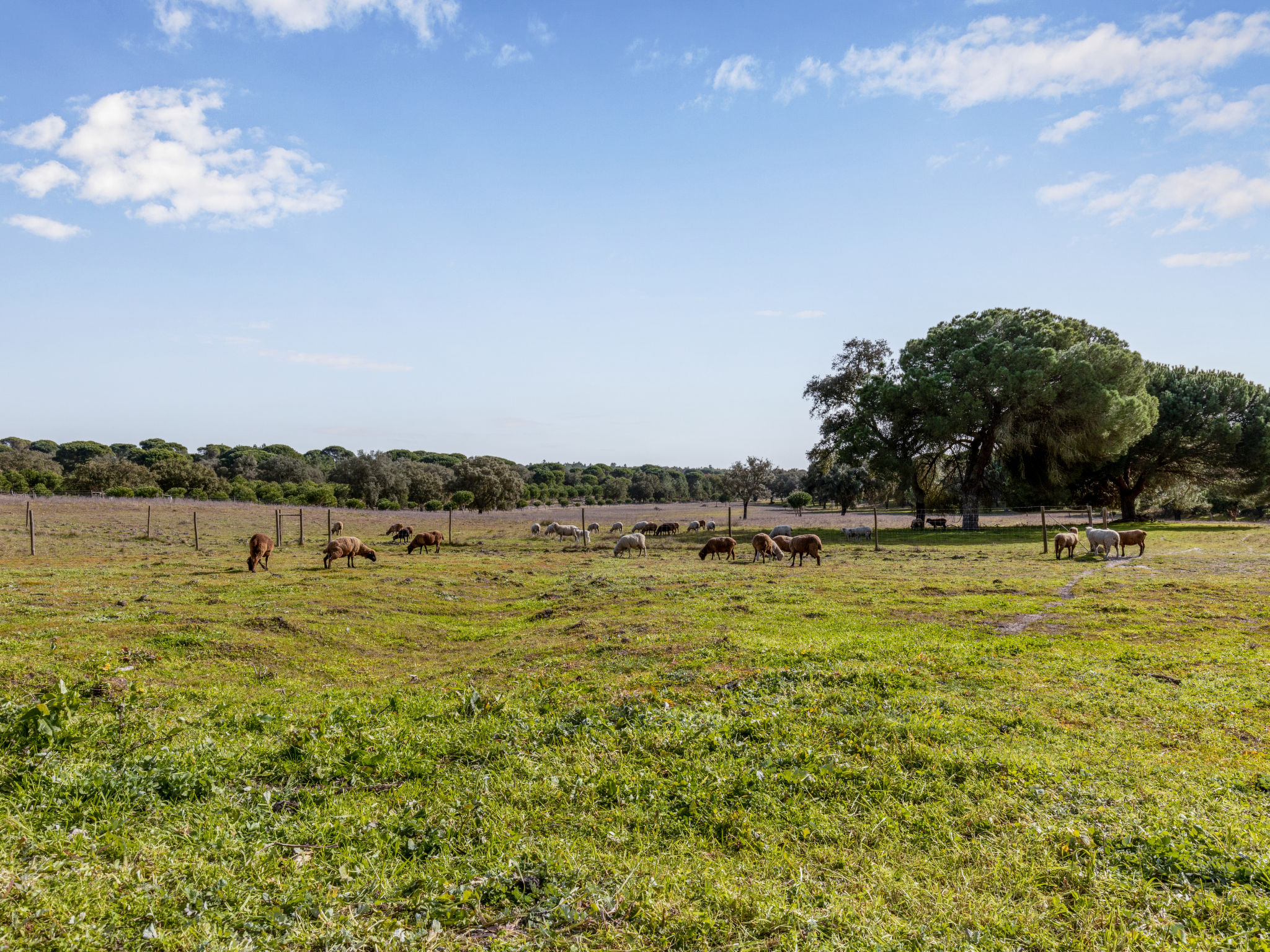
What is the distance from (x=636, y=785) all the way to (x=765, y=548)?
23.6 m

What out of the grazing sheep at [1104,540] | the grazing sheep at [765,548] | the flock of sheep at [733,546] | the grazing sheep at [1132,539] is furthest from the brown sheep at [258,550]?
the grazing sheep at [1132,539]

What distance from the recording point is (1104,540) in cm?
2812

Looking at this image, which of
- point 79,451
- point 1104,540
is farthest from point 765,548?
point 79,451

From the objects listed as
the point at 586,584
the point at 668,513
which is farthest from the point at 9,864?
the point at 668,513

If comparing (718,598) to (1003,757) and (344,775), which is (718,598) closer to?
(1003,757)

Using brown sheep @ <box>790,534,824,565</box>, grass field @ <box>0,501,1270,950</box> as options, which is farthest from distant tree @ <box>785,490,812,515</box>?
grass field @ <box>0,501,1270,950</box>

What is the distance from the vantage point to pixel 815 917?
13.6 ft

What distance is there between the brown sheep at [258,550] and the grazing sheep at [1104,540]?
3391 centimetres

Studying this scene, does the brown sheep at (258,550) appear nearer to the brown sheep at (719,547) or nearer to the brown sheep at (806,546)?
the brown sheep at (719,547)

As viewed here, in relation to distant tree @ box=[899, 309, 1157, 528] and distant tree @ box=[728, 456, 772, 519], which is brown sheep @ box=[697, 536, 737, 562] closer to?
distant tree @ box=[899, 309, 1157, 528]

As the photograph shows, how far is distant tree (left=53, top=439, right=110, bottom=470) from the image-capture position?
377 feet

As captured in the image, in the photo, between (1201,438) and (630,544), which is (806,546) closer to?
(630,544)

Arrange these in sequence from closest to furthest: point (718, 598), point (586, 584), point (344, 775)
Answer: point (344, 775) < point (718, 598) < point (586, 584)

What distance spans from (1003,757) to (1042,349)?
42.2 m
